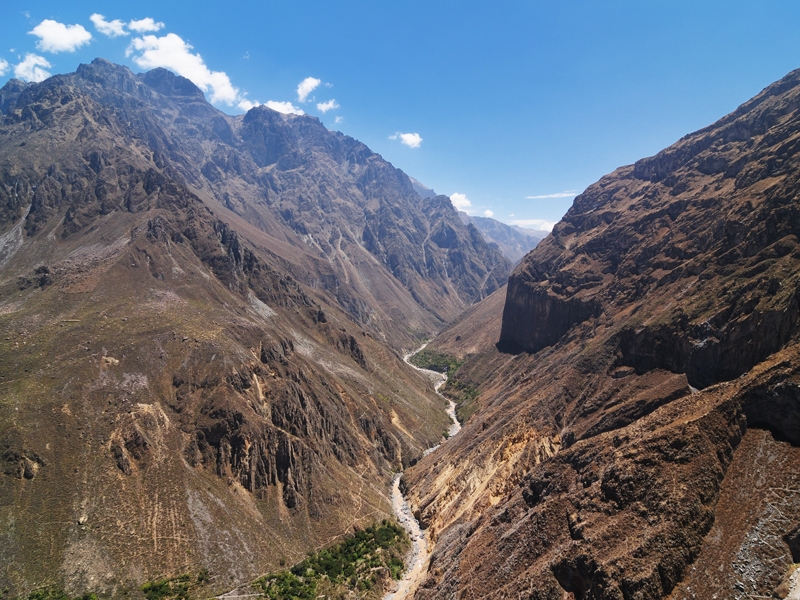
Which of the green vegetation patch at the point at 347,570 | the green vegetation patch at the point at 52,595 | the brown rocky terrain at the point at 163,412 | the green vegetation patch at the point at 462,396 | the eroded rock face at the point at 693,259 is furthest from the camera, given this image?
the green vegetation patch at the point at 462,396

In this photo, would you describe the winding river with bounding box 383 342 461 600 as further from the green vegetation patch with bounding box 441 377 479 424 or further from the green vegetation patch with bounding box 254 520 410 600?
the green vegetation patch with bounding box 441 377 479 424

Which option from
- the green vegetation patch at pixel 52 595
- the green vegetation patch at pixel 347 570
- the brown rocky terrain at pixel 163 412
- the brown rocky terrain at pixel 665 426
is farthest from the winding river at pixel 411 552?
the green vegetation patch at pixel 52 595

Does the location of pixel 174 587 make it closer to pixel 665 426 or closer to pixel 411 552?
pixel 411 552

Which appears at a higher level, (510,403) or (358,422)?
(358,422)

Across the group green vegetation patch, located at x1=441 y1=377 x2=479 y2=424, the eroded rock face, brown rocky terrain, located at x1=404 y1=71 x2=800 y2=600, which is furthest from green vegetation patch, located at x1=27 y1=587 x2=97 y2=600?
green vegetation patch, located at x1=441 y1=377 x2=479 y2=424

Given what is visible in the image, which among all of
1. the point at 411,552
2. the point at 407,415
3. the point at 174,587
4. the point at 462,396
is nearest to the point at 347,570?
the point at 411,552

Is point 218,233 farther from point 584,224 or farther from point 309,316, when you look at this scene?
point 584,224

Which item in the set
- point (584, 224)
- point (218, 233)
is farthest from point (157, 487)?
point (584, 224)

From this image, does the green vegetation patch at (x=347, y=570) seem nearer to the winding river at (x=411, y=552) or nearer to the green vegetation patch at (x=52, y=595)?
the winding river at (x=411, y=552)
